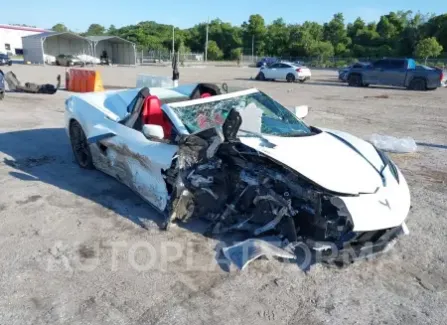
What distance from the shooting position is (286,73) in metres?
24.7

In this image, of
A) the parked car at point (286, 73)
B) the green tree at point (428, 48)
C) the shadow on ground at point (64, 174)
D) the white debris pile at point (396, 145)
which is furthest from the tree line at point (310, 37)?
the shadow on ground at point (64, 174)

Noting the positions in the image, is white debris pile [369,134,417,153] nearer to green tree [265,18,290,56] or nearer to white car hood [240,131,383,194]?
white car hood [240,131,383,194]

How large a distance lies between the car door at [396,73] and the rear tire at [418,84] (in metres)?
0.46

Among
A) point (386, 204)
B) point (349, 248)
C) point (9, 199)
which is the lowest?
point (9, 199)

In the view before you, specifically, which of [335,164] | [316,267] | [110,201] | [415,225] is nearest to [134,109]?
[110,201]

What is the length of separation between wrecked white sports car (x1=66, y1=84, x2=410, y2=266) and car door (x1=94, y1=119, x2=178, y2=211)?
1cm

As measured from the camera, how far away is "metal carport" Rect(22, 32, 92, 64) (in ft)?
146

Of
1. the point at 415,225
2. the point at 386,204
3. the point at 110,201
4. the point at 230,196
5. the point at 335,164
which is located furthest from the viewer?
the point at 110,201

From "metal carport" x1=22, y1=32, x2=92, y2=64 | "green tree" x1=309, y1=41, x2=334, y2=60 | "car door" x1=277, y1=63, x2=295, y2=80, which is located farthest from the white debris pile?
"green tree" x1=309, y1=41, x2=334, y2=60

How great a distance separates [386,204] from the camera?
309cm

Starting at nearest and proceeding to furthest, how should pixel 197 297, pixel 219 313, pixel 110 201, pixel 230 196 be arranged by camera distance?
pixel 219 313 < pixel 197 297 < pixel 230 196 < pixel 110 201

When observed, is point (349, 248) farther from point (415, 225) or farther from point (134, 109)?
point (134, 109)

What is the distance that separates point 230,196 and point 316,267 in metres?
1.01

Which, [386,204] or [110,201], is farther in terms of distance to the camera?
[110,201]
